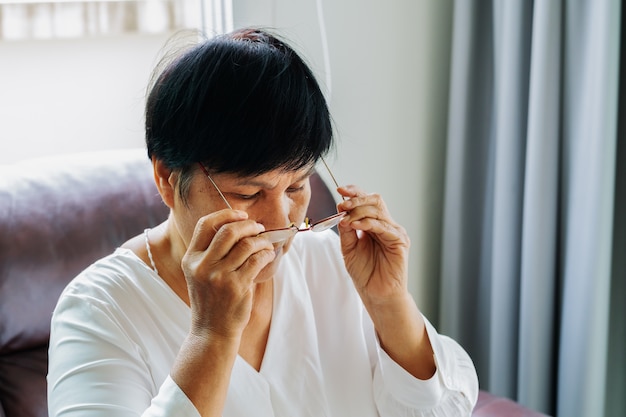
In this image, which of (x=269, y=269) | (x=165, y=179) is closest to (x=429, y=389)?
(x=269, y=269)

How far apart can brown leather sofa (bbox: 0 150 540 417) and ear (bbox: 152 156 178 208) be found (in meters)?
0.34

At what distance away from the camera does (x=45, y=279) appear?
5.01ft

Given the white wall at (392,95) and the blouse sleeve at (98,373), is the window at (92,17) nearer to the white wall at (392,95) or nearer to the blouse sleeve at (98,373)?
the white wall at (392,95)

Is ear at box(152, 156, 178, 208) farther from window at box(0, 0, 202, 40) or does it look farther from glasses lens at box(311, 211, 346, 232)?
window at box(0, 0, 202, 40)

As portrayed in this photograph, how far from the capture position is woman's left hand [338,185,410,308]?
1.31m

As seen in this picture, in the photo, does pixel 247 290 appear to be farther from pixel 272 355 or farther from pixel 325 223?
pixel 272 355

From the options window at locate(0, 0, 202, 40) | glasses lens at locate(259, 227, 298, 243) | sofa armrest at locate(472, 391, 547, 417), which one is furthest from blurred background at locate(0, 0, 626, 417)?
glasses lens at locate(259, 227, 298, 243)

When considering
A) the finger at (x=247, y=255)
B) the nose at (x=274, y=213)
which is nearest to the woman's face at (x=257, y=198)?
the nose at (x=274, y=213)

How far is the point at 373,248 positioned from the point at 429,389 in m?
0.27

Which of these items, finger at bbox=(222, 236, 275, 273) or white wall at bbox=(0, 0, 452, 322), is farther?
white wall at bbox=(0, 0, 452, 322)

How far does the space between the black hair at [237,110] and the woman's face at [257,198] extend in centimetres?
2

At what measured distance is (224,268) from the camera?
3.70 ft

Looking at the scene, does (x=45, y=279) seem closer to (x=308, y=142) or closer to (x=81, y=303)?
(x=81, y=303)

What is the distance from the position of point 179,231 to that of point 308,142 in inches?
11.0
